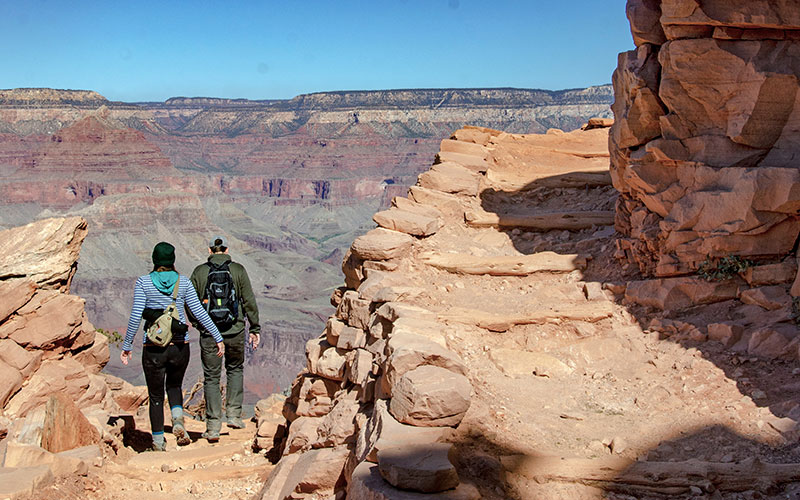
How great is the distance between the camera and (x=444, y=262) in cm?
794

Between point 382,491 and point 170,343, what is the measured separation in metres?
3.17

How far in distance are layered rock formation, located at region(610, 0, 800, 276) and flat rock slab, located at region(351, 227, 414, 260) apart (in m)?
2.34

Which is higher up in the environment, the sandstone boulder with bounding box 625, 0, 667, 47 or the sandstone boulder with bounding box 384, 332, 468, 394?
the sandstone boulder with bounding box 625, 0, 667, 47

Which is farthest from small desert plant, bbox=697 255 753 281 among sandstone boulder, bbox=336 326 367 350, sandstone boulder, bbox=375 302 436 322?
sandstone boulder, bbox=336 326 367 350

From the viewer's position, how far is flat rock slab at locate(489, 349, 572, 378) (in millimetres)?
5887

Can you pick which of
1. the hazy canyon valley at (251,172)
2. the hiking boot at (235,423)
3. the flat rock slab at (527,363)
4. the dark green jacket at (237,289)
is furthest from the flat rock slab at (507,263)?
the hazy canyon valley at (251,172)

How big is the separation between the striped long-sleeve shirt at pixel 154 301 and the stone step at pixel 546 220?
4151 millimetres

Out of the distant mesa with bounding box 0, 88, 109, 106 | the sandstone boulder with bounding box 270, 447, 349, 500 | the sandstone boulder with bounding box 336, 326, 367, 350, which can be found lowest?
the sandstone boulder with bounding box 270, 447, 349, 500

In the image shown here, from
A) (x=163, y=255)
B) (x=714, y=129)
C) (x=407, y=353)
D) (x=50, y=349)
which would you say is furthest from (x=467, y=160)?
(x=407, y=353)

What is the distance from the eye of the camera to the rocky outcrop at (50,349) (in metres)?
5.79

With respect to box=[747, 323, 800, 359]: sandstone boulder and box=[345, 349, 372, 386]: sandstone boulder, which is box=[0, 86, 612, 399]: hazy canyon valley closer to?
box=[345, 349, 372, 386]: sandstone boulder

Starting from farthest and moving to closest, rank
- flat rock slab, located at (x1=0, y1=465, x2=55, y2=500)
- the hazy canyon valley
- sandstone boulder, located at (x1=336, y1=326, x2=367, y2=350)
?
the hazy canyon valley
sandstone boulder, located at (x1=336, y1=326, x2=367, y2=350)
flat rock slab, located at (x1=0, y1=465, x2=55, y2=500)

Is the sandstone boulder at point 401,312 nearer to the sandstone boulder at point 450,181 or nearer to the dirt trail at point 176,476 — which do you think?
the dirt trail at point 176,476

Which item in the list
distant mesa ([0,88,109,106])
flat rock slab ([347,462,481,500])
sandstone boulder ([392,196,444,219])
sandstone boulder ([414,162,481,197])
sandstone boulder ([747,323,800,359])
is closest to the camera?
flat rock slab ([347,462,481,500])
